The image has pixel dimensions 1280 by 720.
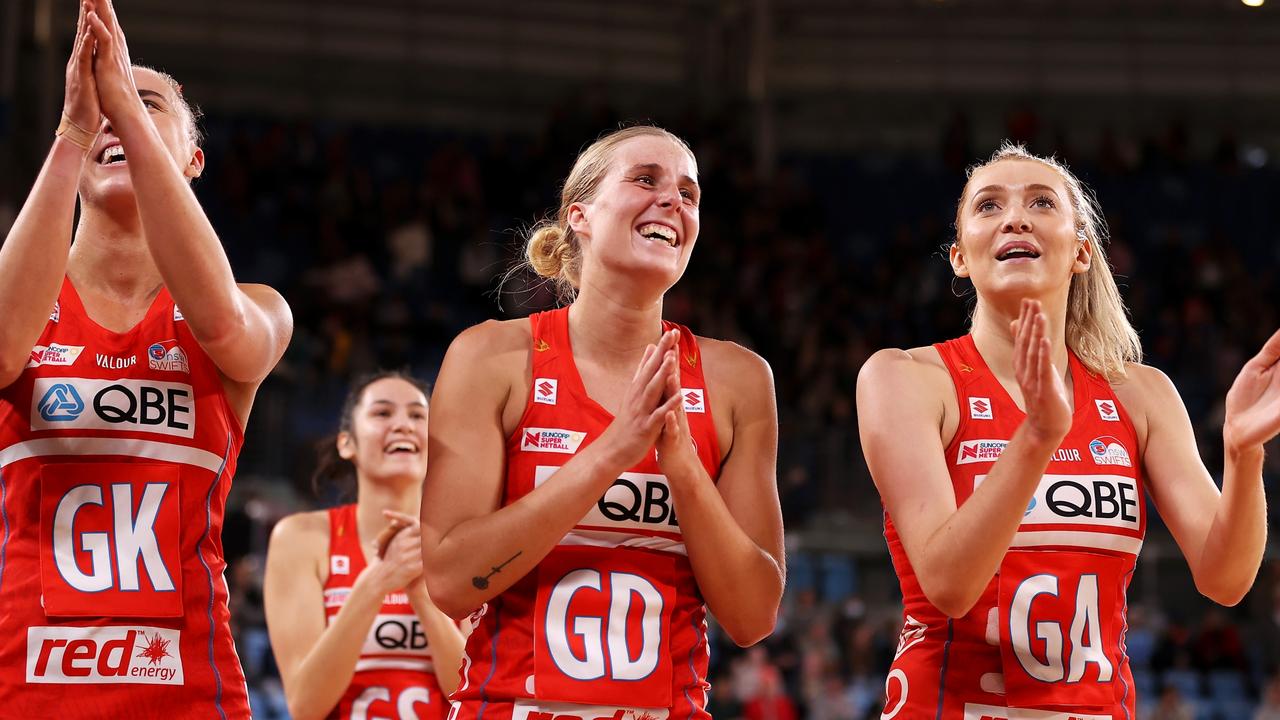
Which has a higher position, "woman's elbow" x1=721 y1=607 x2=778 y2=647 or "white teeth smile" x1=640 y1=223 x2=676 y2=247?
"white teeth smile" x1=640 y1=223 x2=676 y2=247

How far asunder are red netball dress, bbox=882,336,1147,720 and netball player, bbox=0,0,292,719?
159 centimetres

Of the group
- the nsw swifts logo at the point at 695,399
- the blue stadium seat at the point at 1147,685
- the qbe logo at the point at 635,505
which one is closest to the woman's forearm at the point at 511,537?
the qbe logo at the point at 635,505

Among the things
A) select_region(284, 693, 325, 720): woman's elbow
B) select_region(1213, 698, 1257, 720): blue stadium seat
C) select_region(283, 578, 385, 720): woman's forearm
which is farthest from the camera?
select_region(1213, 698, 1257, 720): blue stadium seat

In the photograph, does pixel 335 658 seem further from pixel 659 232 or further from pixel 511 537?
pixel 659 232

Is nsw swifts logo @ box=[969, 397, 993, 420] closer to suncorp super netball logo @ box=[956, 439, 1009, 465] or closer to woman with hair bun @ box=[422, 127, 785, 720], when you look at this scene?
suncorp super netball logo @ box=[956, 439, 1009, 465]

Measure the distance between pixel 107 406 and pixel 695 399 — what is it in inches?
52.3

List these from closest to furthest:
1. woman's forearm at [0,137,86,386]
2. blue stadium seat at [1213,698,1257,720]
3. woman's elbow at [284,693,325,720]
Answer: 1. woman's forearm at [0,137,86,386]
2. woman's elbow at [284,693,325,720]
3. blue stadium seat at [1213,698,1257,720]

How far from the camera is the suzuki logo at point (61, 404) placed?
3.04 m

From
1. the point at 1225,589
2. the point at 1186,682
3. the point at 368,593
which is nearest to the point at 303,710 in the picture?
the point at 368,593

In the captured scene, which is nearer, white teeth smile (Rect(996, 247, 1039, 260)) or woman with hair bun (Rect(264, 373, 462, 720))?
white teeth smile (Rect(996, 247, 1039, 260))

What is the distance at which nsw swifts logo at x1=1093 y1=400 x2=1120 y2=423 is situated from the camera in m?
3.56

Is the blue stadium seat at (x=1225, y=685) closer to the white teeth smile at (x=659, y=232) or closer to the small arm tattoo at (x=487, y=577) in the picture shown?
the white teeth smile at (x=659, y=232)

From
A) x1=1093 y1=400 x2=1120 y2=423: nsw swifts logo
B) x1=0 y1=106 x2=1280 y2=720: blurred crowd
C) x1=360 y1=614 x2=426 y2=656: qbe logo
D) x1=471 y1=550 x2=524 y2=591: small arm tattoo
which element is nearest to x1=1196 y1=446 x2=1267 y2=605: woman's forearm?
x1=1093 y1=400 x2=1120 y2=423: nsw swifts logo

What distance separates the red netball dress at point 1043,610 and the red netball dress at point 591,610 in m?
0.54
